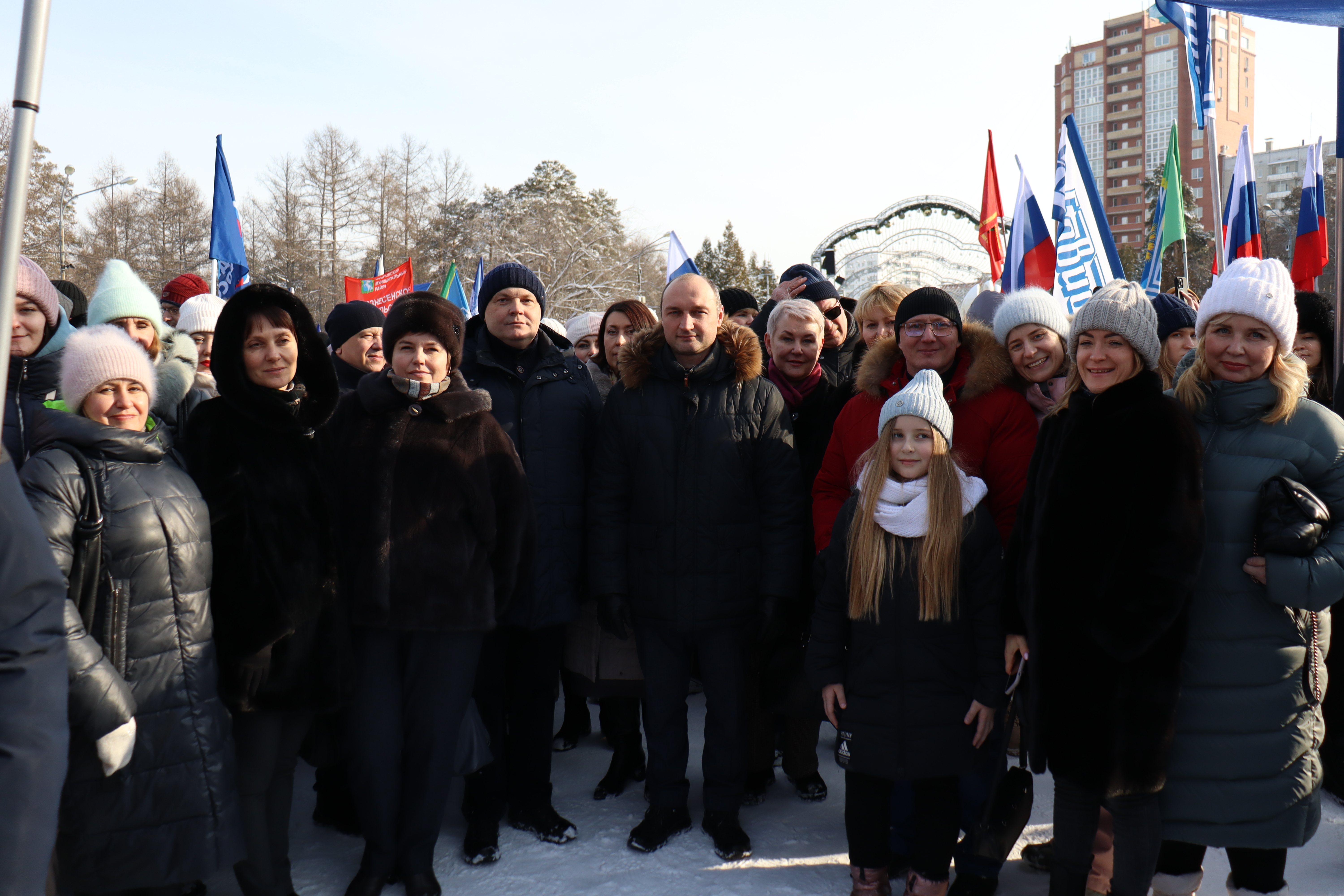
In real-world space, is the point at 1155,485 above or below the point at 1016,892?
above

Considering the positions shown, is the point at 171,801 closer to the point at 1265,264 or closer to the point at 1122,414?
the point at 1122,414

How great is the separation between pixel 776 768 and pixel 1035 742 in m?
1.86

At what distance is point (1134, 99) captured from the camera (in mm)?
92375

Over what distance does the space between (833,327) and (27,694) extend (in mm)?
4040

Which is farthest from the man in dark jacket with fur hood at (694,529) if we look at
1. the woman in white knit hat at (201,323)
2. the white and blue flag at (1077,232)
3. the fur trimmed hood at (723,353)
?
the white and blue flag at (1077,232)

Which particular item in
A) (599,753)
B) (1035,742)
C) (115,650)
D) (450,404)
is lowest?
(599,753)

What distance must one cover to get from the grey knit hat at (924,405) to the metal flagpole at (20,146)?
97.0 inches

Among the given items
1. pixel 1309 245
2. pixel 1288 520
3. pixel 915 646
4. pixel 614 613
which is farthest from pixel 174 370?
pixel 1309 245

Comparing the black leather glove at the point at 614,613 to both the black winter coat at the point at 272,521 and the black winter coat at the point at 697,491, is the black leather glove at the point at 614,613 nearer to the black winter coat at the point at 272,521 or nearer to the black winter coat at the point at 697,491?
the black winter coat at the point at 697,491

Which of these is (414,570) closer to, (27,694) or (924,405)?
(27,694)

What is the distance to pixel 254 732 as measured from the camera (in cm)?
292

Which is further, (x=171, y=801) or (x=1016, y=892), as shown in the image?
(x=1016, y=892)

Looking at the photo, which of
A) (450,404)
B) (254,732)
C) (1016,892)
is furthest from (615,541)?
(1016,892)

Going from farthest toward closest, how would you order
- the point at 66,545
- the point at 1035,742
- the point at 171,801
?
the point at 1035,742
the point at 171,801
the point at 66,545
